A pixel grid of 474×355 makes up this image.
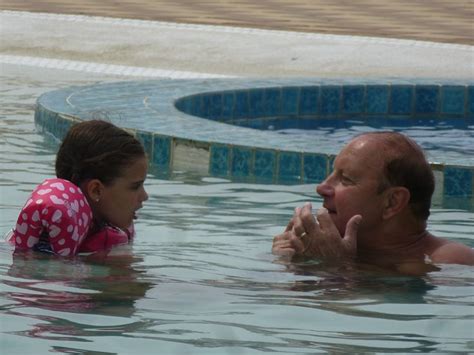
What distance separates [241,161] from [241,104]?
9.73 ft

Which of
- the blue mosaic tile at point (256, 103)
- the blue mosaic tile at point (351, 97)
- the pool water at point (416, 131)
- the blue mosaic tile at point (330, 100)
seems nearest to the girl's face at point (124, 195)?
the pool water at point (416, 131)

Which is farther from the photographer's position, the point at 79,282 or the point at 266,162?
the point at 266,162

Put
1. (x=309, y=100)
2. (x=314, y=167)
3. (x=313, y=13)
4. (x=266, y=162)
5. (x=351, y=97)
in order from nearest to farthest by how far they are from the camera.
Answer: (x=314, y=167) → (x=266, y=162) → (x=309, y=100) → (x=351, y=97) → (x=313, y=13)

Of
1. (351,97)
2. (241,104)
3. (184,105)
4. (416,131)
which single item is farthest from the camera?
(351,97)

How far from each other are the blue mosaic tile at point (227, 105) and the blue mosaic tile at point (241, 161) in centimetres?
286

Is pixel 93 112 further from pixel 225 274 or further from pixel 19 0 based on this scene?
pixel 19 0

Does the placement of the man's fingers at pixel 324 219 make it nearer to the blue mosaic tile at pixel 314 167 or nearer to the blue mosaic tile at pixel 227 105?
the blue mosaic tile at pixel 314 167

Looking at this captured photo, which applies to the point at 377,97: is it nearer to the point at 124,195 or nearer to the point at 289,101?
the point at 289,101

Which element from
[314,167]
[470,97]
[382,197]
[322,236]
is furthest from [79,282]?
[470,97]

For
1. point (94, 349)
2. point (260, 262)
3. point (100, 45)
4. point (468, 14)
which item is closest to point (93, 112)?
point (260, 262)

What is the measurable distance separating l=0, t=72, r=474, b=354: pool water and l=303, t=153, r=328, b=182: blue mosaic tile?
1.08 m

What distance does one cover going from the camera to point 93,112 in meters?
9.08

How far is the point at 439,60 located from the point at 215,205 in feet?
25.1

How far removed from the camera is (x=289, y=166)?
792 centimetres
